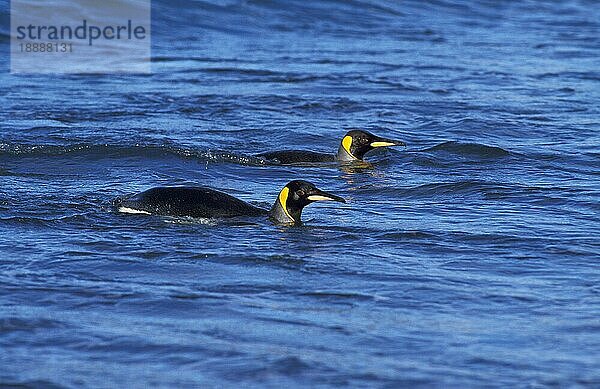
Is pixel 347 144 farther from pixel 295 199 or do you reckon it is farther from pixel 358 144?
pixel 295 199

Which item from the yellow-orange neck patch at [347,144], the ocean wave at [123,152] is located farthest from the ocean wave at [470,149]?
the ocean wave at [123,152]

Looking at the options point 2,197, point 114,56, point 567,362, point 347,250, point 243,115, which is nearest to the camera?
point 567,362

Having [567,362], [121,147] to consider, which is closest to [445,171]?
[121,147]

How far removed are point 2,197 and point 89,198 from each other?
0.68 metres

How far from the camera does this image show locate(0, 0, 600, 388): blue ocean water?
7152mm

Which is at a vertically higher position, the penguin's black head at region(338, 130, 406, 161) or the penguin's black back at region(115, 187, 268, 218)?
the penguin's black head at region(338, 130, 406, 161)

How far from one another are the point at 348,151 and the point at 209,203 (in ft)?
11.8

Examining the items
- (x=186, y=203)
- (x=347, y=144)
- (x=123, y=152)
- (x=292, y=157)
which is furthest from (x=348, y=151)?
(x=186, y=203)

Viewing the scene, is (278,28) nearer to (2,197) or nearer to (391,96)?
(391,96)

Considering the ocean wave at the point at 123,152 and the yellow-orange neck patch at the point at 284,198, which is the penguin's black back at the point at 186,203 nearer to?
the yellow-orange neck patch at the point at 284,198

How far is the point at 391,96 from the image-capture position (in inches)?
710

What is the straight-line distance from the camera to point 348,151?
13648 millimetres

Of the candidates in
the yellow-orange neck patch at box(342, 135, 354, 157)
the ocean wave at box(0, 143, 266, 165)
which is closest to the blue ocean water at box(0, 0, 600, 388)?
the ocean wave at box(0, 143, 266, 165)

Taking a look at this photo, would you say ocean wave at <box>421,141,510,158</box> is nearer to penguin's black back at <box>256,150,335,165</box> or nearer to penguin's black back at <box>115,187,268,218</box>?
penguin's black back at <box>256,150,335,165</box>
